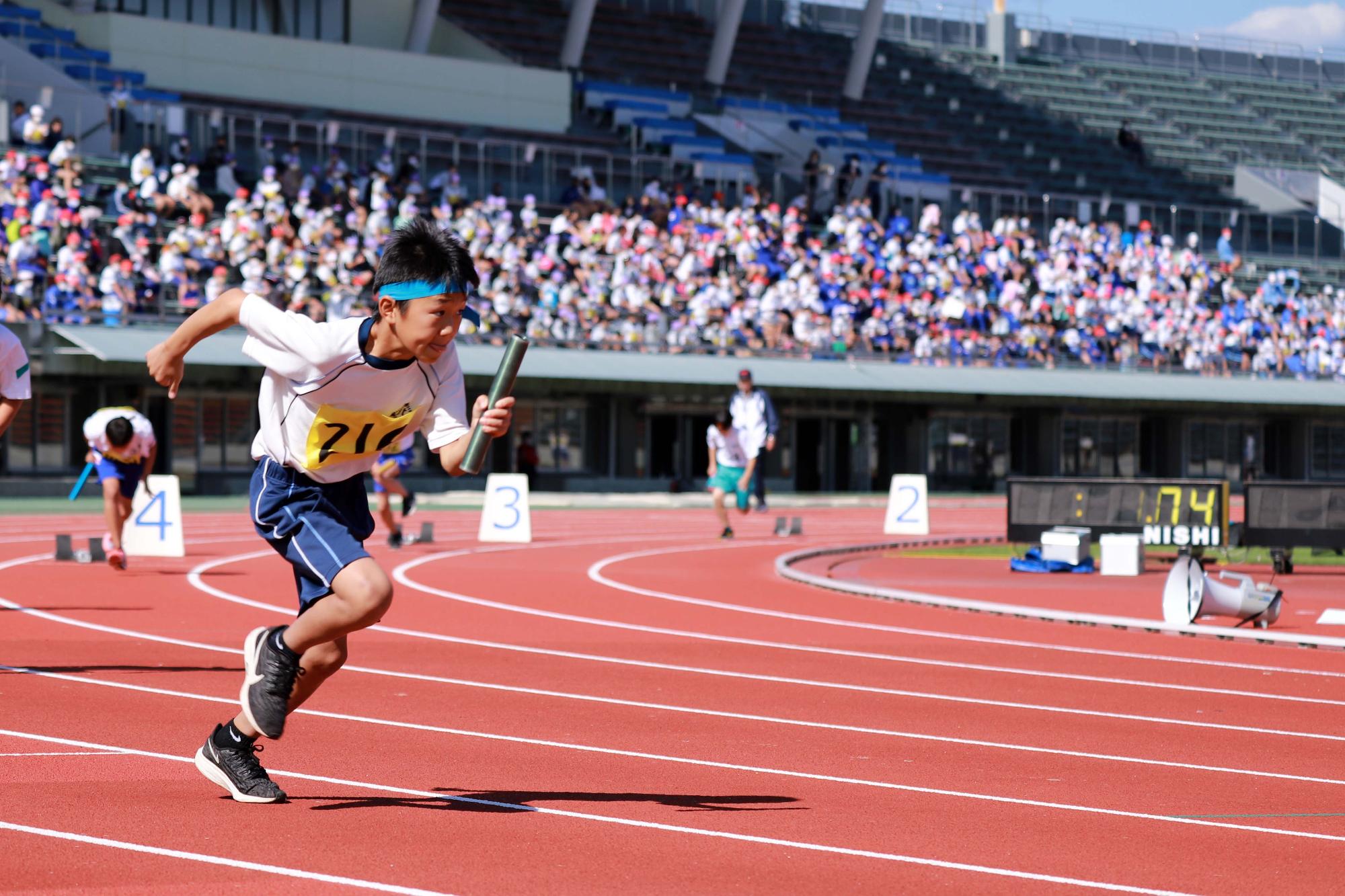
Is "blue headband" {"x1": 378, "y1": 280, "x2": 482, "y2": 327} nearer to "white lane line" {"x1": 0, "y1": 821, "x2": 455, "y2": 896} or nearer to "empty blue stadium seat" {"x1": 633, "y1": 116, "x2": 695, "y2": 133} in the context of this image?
"white lane line" {"x1": 0, "y1": 821, "x2": 455, "y2": 896}

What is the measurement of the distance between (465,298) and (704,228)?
36.5m

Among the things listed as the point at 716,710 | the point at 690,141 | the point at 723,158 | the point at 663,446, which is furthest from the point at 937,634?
the point at 690,141

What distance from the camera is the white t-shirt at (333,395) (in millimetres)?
6336

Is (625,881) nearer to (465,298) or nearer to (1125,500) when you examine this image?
(465,298)

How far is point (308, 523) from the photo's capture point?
651 cm

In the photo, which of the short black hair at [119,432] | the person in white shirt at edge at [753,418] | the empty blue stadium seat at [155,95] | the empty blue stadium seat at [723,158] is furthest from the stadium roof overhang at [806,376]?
the short black hair at [119,432]

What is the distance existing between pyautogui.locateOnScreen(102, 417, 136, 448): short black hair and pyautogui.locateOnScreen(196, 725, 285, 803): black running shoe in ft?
35.1

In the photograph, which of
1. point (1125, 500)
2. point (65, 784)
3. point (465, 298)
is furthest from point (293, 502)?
point (1125, 500)

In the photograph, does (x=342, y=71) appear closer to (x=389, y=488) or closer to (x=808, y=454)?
(x=808, y=454)

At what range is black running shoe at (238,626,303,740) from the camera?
638 centimetres

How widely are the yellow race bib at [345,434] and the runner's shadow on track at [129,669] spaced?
440cm

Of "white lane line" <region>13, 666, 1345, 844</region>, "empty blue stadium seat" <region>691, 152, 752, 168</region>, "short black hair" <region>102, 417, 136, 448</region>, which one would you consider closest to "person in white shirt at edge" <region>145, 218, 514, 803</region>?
"white lane line" <region>13, 666, 1345, 844</region>

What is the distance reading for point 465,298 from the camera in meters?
6.51

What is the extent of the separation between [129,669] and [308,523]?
450 centimetres
